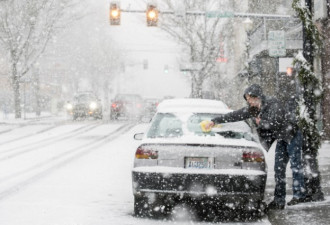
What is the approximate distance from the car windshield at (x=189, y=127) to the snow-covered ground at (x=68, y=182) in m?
1.09

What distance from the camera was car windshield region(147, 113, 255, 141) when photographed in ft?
21.9

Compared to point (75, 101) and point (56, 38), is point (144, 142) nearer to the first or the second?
point (75, 101)

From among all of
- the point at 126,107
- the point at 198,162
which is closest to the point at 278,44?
the point at 198,162

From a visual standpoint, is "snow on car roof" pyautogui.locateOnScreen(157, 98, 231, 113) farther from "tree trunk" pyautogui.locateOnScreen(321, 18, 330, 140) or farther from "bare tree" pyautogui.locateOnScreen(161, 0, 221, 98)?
"bare tree" pyautogui.locateOnScreen(161, 0, 221, 98)

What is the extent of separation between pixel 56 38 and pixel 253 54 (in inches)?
1465

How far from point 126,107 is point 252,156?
26.1m

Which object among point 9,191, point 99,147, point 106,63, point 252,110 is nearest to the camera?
point 252,110

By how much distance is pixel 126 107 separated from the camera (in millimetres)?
32219

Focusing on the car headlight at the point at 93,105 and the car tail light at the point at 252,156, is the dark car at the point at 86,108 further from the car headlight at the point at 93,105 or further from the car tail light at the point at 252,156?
the car tail light at the point at 252,156

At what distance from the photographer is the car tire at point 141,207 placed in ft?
22.0

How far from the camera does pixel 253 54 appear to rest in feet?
90.9

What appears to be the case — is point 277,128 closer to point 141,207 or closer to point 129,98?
point 141,207

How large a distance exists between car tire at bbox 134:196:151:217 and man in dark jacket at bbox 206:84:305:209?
1331 millimetres

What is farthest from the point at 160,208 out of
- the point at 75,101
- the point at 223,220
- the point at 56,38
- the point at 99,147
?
the point at 56,38
